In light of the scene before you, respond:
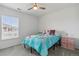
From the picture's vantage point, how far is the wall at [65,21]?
3109mm

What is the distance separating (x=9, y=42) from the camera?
9.95 feet

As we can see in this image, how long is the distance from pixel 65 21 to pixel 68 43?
1.02 m

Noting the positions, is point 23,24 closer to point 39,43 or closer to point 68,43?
point 39,43

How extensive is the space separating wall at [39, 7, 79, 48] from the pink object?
0.20 meters

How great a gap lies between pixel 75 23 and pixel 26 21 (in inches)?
83.3

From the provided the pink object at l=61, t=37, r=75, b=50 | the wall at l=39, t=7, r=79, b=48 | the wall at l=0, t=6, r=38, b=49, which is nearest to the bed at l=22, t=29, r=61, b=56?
the wall at l=0, t=6, r=38, b=49

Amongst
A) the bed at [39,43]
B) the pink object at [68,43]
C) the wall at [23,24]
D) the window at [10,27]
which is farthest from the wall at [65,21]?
the window at [10,27]

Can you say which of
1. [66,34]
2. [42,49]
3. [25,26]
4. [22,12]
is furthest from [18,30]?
[66,34]

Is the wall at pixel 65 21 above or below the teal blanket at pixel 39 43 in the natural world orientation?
above

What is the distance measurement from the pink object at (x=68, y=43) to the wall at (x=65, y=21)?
204mm

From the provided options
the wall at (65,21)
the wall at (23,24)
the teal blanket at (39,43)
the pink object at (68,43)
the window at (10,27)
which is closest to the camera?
the window at (10,27)

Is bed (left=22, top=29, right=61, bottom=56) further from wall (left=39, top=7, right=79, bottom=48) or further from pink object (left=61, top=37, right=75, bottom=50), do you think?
pink object (left=61, top=37, right=75, bottom=50)

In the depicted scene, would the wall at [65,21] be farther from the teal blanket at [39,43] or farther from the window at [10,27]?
the window at [10,27]

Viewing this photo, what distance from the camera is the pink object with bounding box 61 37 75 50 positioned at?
3330 millimetres
